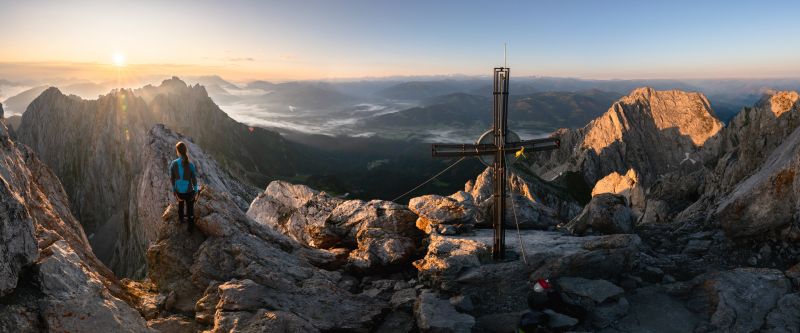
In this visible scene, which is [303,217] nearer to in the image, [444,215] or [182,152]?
[444,215]

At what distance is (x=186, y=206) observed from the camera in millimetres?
18547

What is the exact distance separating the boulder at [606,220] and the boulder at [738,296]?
5.72 metres

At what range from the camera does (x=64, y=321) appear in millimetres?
10711

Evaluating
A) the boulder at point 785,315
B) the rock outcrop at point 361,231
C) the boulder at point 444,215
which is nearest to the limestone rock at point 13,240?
the rock outcrop at point 361,231

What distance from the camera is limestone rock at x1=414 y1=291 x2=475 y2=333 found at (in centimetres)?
1306

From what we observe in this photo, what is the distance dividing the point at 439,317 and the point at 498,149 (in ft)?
24.4

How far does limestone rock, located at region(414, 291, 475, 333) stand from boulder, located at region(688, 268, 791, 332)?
8006 millimetres

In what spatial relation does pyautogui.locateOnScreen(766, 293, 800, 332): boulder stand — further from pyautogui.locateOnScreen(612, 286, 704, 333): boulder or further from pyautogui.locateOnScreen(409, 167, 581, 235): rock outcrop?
pyautogui.locateOnScreen(409, 167, 581, 235): rock outcrop

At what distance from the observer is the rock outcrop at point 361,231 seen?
61.6 ft

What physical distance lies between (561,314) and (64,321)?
14.1m

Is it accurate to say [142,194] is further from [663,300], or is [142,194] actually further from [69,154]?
[69,154]

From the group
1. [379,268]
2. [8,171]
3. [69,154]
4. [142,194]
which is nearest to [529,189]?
[142,194]

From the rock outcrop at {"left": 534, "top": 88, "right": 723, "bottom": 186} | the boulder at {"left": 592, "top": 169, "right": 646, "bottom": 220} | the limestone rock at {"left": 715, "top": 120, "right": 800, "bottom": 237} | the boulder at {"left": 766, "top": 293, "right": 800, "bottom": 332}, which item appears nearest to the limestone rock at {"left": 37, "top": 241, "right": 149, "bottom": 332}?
the boulder at {"left": 766, "top": 293, "right": 800, "bottom": 332}

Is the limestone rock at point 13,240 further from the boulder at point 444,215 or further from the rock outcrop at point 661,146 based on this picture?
the rock outcrop at point 661,146
